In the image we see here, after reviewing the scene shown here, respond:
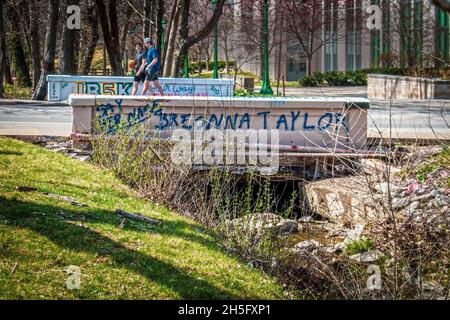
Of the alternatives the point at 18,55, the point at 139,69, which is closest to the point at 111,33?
the point at 18,55

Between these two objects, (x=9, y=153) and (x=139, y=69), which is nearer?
(x=9, y=153)

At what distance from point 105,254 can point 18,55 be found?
3166 cm

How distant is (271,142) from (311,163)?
89 cm

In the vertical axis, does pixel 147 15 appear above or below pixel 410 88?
above

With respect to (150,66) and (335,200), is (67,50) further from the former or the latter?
(335,200)

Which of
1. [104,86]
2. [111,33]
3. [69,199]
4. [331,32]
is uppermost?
[331,32]

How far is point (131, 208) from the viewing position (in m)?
9.34

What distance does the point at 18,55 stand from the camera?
36719 mm

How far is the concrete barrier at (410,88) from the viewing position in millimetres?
28656

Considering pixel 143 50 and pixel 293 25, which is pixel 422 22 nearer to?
pixel 293 25

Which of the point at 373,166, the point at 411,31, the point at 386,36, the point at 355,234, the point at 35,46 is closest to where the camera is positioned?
the point at 355,234

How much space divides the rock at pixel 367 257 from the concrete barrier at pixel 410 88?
56.1 feet
